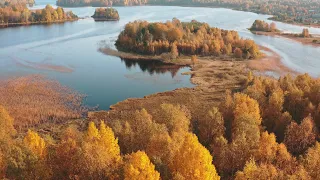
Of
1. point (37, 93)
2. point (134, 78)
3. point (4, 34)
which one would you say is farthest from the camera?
point (4, 34)

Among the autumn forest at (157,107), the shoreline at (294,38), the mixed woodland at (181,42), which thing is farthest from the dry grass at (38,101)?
the shoreline at (294,38)

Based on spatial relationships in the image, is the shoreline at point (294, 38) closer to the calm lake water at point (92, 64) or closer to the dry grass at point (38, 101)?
the calm lake water at point (92, 64)

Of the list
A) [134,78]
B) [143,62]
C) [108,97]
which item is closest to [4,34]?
[143,62]

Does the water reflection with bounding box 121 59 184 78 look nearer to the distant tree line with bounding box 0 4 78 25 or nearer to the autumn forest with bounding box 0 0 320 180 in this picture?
the autumn forest with bounding box 0 0 320 180

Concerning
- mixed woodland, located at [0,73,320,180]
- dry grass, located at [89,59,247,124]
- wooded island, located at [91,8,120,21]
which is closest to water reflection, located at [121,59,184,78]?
dry grass, located at [89,59,247,124]

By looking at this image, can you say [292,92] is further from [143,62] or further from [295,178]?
[143,62]

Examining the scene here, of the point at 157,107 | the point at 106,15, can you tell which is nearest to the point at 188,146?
the point at 157,107
